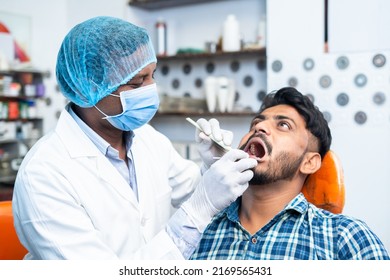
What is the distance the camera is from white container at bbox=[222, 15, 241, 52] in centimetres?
303

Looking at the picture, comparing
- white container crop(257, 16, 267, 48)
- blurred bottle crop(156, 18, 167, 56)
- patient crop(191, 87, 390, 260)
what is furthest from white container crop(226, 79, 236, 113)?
patient crop(191, 87, 390, 260)

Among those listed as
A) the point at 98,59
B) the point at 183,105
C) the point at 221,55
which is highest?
the point at 221,55

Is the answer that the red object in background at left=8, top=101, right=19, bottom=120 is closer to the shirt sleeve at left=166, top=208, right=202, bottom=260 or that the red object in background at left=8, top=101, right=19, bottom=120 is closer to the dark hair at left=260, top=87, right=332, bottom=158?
the dark hair at left=260, top=87, right=332, bottom=158

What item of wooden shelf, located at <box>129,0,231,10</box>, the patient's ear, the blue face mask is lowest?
the patient's ear

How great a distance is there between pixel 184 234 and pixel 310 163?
61 cm

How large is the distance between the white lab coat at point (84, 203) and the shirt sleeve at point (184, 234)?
Result: 0.02m

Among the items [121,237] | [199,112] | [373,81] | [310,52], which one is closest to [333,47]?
[310,52]

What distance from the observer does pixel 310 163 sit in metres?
1.61

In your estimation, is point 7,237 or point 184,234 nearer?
point 184,234

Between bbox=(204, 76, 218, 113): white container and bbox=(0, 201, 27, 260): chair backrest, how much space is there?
71.8 inches

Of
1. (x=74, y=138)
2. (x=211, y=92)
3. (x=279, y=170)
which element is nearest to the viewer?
(x=74, y=138)

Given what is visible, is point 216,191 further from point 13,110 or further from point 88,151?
Answer: point 13,110

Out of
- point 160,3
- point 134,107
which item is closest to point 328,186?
point 134,107

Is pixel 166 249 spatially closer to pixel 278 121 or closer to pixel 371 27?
pixel 278 121
